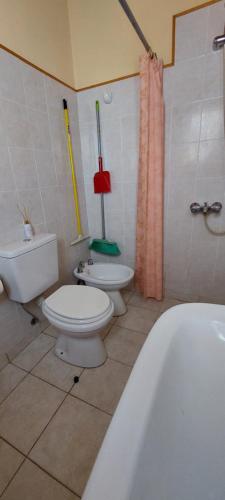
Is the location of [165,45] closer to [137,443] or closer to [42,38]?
[42,38]

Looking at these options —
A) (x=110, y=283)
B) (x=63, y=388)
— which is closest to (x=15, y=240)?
(x=110, y=283)

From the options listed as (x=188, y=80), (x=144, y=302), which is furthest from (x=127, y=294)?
(x=188, y=80)

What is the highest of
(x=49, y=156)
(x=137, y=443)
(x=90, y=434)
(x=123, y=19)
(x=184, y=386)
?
(x=123, y=19)

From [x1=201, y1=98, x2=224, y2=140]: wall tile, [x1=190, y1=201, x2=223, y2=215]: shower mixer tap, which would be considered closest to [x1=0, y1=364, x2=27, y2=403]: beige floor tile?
[x1=190, y1=201, x2=223, y2=215]: shower mixer tap

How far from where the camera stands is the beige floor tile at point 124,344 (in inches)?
54.4

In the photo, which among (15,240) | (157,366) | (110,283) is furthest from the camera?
(110,283)

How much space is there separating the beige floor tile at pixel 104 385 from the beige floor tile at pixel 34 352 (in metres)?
0.35

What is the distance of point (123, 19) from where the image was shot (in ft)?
4.67

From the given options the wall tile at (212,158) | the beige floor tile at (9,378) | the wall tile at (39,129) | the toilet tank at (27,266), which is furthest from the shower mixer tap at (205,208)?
the beige floor tile at (9,378)

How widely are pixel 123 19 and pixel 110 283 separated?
1858 millimetres

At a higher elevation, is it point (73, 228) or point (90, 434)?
point (73, 228)

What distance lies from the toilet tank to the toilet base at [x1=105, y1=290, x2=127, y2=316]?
1.79ft

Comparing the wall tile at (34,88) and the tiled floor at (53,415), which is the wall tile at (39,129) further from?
the tiled floor at (53,415)

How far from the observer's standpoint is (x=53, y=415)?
41.8 inches
